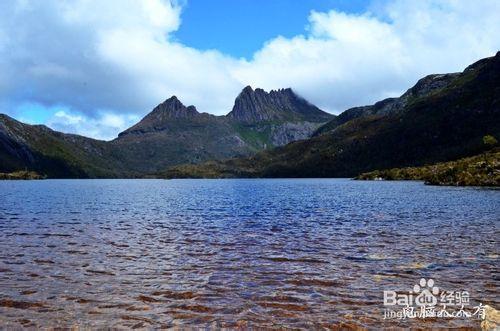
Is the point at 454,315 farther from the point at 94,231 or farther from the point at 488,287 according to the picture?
the point at 94,231

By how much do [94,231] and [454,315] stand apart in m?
37.3

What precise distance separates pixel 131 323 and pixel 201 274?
8973 millimetres

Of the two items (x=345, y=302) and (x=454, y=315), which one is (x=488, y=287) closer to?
(x=454, y=315)

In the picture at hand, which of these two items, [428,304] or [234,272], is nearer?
[428,304]

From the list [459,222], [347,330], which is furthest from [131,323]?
[459,222]

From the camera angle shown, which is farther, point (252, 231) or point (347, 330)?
point (252, 231)

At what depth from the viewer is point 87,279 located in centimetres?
2442

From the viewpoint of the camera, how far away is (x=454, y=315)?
58.6ft

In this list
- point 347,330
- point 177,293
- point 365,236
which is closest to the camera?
point 347,330

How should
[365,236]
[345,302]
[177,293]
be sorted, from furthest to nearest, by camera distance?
[365,236] < [177,293] < [345,302]

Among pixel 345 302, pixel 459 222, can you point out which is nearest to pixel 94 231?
pixel 345 302

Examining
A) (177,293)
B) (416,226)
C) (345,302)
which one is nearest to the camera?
(345,302)

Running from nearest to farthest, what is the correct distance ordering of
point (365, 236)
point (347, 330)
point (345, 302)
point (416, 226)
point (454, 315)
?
point (347, 330)
point (454, 315)
point (345, 302)
point (365, 236)
point (416, 226)

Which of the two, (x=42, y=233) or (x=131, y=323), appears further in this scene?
(x=42, y=233)
